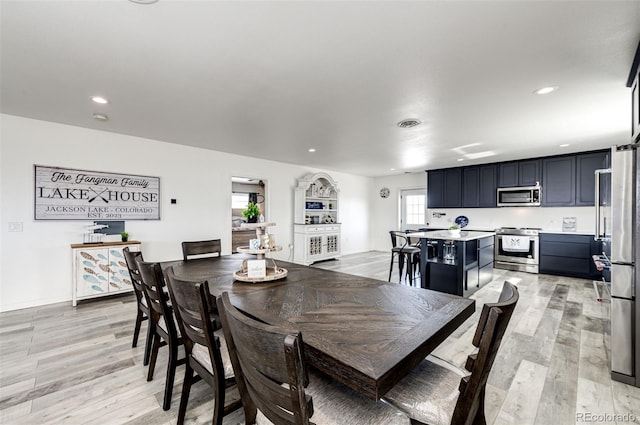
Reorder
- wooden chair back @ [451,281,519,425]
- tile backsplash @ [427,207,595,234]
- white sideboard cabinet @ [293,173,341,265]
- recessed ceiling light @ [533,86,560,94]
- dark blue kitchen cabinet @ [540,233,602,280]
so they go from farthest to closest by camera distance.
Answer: white sideboard cabinet @ [293,173,341,265], tile backsplash @ [427,207,595,234], dark blue kitchen cabinet @ [540,233,602,280], recessed ceiling light @ [533,86,560,94], wooden chair back @ [451,281,519,425]

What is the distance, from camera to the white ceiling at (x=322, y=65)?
1.62m

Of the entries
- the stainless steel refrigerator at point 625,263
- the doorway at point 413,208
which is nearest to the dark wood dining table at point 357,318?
the stainless steel refrigerator at point 625,263

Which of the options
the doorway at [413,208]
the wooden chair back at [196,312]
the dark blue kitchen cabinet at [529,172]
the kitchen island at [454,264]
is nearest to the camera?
the wooden chair back at [196,312]

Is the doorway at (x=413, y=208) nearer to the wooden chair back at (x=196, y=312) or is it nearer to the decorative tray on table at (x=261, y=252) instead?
the decorative tray on table at (x=261, y=252)

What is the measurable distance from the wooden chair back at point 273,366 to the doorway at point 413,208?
7698 mm

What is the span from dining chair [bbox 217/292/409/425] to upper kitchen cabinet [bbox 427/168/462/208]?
667cm

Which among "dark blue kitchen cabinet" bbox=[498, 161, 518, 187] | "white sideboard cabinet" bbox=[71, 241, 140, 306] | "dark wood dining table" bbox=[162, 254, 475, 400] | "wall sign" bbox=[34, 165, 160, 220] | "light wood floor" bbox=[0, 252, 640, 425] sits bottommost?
"light wood floor" bbox=[0, 252, 640, 425]

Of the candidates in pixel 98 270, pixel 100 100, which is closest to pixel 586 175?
pixel 100 100

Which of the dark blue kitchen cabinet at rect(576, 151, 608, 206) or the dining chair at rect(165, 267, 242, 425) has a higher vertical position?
the dark blue kitchen cabinet at rect(576, 151, 608, 206)

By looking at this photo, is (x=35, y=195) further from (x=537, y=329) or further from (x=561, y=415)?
(x=537, y=329)

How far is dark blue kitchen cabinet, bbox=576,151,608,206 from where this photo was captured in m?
5.00

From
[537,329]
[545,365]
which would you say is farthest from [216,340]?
[537,329]

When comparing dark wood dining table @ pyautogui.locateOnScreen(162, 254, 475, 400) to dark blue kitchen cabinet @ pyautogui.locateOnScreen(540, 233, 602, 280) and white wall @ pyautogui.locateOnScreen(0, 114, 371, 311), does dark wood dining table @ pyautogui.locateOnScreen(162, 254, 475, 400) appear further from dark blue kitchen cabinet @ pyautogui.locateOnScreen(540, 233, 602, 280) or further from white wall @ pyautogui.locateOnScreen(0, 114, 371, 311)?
dark blue kitchen cabinet @ pyautogui.locateOnScreen(540, 233, 602, 280)

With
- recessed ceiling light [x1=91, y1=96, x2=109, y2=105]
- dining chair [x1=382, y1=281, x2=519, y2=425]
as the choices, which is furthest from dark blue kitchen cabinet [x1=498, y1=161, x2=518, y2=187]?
recessed ceiling light [x1=91, y1=96, x2=109, y2=105]
